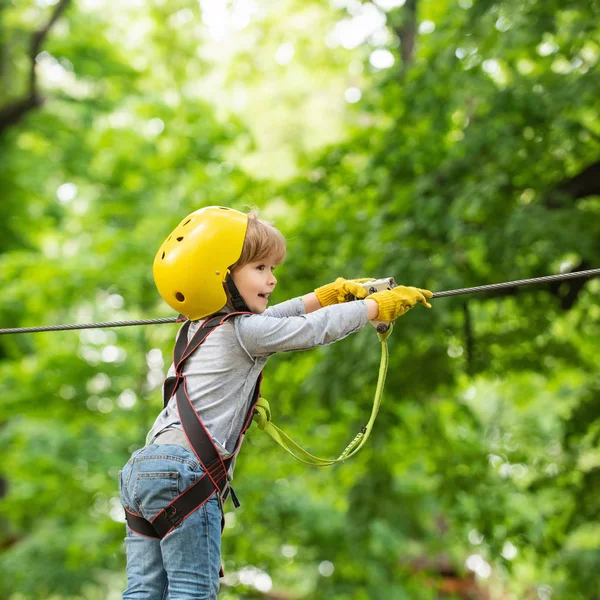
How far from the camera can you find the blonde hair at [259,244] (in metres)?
2.55

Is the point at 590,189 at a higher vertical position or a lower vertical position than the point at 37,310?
higher

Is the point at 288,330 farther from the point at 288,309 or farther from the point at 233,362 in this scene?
the point at 288,309

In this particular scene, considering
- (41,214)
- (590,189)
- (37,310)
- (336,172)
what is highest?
(590,189)

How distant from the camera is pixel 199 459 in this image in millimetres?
2381

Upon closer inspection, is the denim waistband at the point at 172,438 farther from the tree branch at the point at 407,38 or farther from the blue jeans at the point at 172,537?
the tree branch at the point at 407,38

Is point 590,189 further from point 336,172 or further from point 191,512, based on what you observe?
point 191,512

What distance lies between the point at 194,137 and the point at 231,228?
20.7ft

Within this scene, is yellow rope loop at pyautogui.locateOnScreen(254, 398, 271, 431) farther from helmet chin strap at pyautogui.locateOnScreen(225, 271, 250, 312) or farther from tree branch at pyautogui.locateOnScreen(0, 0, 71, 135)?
tree branch at pyautogui.locateOnScreen(0, 0, 71, 135)

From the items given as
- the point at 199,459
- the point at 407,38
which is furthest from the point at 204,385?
the point at 407,38

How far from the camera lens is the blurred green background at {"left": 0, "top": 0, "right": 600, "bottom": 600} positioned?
5543 mm

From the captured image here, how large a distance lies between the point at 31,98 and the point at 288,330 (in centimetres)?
1053

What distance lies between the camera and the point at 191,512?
2346mm

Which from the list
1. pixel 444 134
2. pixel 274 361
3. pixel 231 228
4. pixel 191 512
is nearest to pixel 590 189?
pixel 444 134

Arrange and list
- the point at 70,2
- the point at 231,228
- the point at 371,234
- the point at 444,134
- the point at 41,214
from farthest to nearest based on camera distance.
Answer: the point at 41,214 < the point at 70,2 < the point at 444,134 < the point at 371,234 < the point at 231,228
